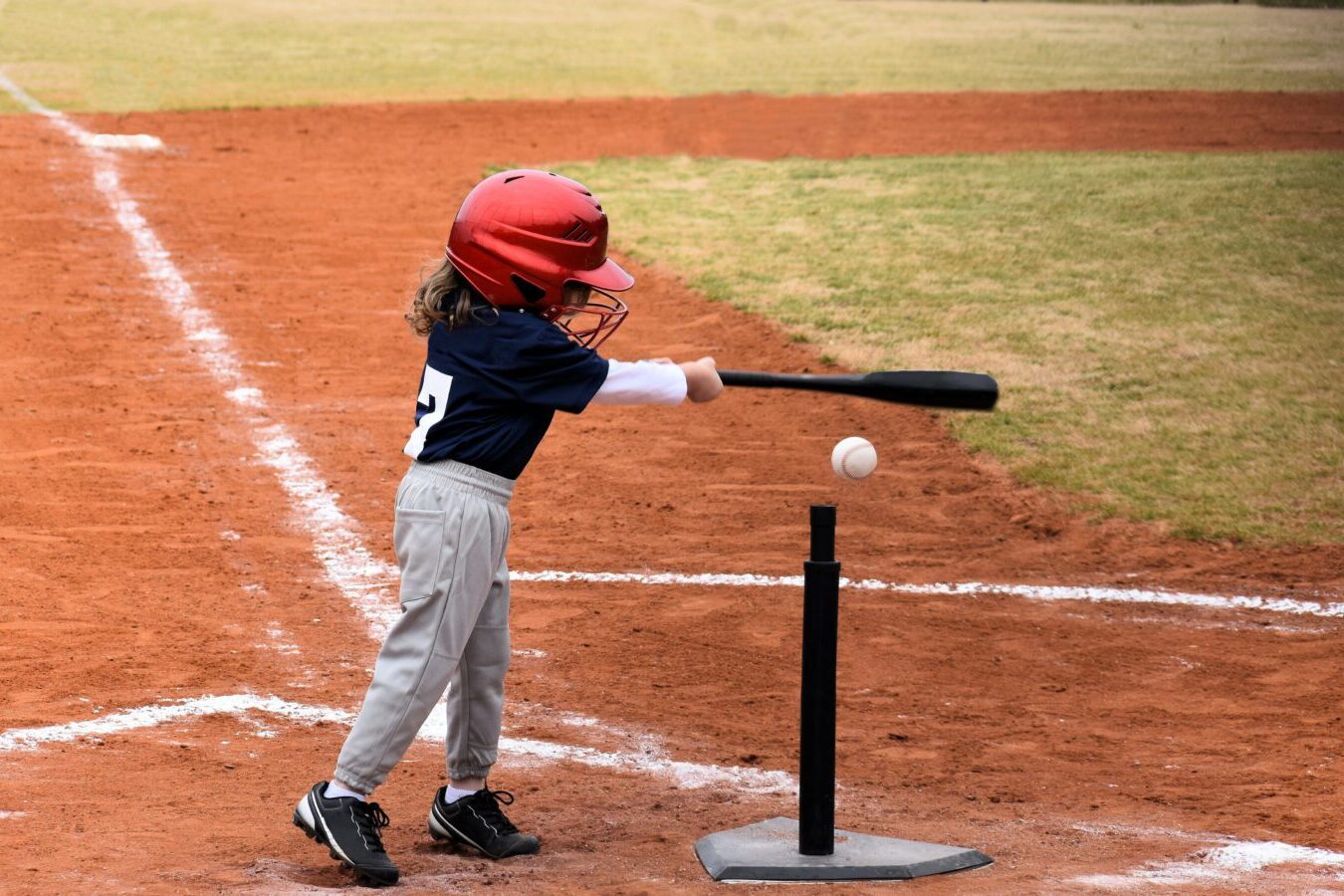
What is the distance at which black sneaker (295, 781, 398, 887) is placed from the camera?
13.5ft

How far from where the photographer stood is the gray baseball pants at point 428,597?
13.9 feet

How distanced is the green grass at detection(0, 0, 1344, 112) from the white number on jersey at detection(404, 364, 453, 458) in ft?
59.9

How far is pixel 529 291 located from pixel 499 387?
30cm

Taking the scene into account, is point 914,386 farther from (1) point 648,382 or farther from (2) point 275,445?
(2) point 275,445

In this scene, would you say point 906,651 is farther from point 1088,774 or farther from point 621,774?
point 621,774

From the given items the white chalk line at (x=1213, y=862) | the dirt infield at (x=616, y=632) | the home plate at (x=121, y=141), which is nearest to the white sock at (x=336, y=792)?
the dirt infield at (x=616, y=632)

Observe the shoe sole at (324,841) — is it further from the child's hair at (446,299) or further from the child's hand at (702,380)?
the child's hand at (702,380)

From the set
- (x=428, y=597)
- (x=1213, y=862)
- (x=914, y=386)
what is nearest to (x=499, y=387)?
(x=428, y=597)

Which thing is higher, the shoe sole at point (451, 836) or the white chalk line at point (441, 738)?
the shoe sole at point (451, 836)

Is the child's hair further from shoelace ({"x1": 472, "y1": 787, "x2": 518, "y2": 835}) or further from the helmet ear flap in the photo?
shoelace ({"x1": 472, "y1": 787, "x2": 518, "y2": 835})

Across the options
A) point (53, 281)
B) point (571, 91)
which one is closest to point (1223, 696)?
point (53, 281)

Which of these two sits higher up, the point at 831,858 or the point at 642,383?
the point at 642,383

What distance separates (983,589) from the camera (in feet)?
24.1

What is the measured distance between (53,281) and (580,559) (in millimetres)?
6488
